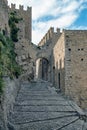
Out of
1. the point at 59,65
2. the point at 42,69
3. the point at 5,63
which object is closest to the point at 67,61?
the point at 59,65

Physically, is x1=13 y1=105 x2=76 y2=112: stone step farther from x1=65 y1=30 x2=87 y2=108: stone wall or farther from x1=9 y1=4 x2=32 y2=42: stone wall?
x1=9 y1=4 x2=32 y2=42: stone wall

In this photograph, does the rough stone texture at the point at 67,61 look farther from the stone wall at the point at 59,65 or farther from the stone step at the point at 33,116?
the stone step at the point at 33,116

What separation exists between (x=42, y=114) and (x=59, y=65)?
672 inches

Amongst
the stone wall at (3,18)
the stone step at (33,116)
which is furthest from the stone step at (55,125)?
the stone wall at (3,18)

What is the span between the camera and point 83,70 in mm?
34562

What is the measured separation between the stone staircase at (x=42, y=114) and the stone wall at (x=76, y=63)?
6.17 meters

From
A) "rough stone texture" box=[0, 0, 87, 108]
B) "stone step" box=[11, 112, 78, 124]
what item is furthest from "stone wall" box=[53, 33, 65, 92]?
"stone step" box=[11, 112, 78, 124]

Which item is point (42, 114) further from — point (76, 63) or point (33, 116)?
point (76, 63)

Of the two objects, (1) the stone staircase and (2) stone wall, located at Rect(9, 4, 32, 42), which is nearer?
(1) the stone staircase

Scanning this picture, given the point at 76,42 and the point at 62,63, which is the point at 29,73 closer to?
the point at 62,63

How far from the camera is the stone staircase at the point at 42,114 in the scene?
18.2 metres

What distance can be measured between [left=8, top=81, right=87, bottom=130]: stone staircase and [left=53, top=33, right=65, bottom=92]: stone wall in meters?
7.54

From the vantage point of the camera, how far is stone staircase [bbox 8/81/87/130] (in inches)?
715

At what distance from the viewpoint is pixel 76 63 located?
34.7 meters
